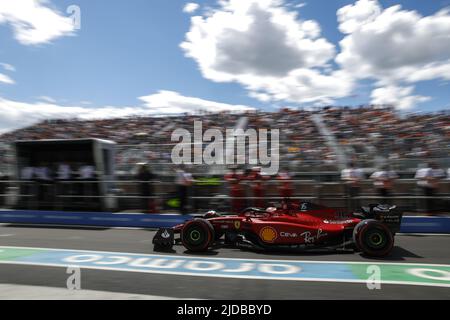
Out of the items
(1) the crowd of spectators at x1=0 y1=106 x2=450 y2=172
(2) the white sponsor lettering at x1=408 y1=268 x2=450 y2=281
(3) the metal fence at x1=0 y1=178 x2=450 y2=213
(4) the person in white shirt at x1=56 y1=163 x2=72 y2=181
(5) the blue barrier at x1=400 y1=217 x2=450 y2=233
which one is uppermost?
(1) the crowd of spectators at x1=0 y1=106 x2=450 y2=172

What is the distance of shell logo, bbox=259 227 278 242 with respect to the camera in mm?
7391

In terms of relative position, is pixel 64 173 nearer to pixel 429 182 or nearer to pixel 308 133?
pixel 429 182

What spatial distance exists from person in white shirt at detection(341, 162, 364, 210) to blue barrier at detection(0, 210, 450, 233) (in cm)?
125

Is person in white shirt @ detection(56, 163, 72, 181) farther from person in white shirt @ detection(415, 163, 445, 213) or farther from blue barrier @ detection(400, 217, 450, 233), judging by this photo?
person in white shirt @ detection(415, 163, 445, 213)

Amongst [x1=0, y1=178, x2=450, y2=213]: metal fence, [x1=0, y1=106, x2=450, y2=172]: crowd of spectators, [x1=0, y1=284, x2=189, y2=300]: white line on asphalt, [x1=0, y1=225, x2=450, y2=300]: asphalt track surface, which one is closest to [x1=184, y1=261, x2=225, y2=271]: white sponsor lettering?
[x1=0, y1=225, x2=450, y2=300]: asphalt track surface

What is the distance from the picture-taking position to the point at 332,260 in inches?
269

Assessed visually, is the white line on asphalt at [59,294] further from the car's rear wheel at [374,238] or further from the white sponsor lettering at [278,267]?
the car's rear wheel at [374,238]

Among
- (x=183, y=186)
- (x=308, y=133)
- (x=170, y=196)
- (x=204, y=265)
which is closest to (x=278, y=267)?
A: (x=204, y=265)

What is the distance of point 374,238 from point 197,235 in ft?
10.4

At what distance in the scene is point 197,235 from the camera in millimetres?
7617

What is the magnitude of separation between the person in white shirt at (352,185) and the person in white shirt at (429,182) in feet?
5.28

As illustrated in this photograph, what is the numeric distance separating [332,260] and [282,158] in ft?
20.0

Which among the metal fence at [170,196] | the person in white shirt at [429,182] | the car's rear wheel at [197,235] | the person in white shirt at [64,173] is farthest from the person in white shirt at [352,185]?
the person in white shirt at [64,173]

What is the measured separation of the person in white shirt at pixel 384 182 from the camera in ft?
34.5
